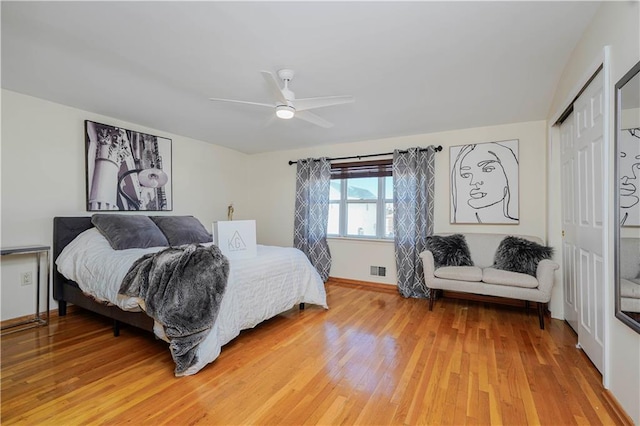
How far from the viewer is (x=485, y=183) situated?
3.68 meters

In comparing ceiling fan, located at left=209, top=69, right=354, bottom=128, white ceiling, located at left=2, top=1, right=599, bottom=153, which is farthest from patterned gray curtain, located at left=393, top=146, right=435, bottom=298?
ceiling fan, located at left=209, top=69, right=354, bottom=128

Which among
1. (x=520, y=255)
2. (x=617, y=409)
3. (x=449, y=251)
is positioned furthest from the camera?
(x=449, y=251)

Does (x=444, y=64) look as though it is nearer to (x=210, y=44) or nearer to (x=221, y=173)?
(x=210, y=44)

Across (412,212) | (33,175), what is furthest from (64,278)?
(412,212)

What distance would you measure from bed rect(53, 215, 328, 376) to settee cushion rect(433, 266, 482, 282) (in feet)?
4.53

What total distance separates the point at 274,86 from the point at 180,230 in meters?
2.38

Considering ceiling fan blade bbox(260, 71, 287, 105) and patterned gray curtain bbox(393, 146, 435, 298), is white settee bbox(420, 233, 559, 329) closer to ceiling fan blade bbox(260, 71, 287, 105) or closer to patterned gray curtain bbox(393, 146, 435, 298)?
patterned gray curtain bbox(393, 146, 435, 298)

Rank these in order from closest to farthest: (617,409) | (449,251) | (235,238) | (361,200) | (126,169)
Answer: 1. (617,409)
2. (235,238)
3. (449,251)
4. (126,169)
5. (361,200)

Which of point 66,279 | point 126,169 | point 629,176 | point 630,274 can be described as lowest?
point 66,279

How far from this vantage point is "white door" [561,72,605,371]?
190cm

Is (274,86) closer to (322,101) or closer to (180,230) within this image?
(322,101)

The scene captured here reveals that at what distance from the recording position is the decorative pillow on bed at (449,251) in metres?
3.44

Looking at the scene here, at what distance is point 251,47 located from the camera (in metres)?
2.05

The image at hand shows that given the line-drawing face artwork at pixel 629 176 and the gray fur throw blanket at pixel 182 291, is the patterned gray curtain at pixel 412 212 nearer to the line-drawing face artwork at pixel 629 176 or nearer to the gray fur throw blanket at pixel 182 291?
the line-drawing face artwork at pixel 629 176
